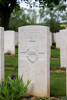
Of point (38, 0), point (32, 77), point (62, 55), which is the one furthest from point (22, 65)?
point (38, 0)

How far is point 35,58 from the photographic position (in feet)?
20.5

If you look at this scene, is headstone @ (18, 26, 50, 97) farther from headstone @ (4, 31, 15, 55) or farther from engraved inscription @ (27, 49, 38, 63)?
headstone @ (4, 31, 15, 55)

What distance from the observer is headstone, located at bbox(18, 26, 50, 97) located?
20.2 feet

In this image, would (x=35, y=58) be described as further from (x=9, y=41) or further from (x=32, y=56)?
(x=9, y=41)

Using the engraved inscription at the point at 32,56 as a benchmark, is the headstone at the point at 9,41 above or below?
above

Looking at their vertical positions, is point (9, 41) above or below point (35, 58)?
above

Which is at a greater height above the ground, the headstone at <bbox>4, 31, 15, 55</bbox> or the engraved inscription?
the headstone at <bbox>4, 31, 15, 55</bbox>

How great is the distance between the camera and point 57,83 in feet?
25.8

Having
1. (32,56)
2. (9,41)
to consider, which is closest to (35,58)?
(32,56)

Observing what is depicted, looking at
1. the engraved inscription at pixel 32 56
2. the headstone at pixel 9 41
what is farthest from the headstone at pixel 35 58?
the headstone at pixel 9 41

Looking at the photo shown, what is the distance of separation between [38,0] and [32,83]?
526 inches

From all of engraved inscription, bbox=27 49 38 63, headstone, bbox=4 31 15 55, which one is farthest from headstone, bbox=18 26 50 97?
headstone, bbox=4 31 15 55

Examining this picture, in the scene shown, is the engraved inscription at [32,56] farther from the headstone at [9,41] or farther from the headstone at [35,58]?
the headstone at [9,41]

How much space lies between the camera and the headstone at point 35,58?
617 centimetres
